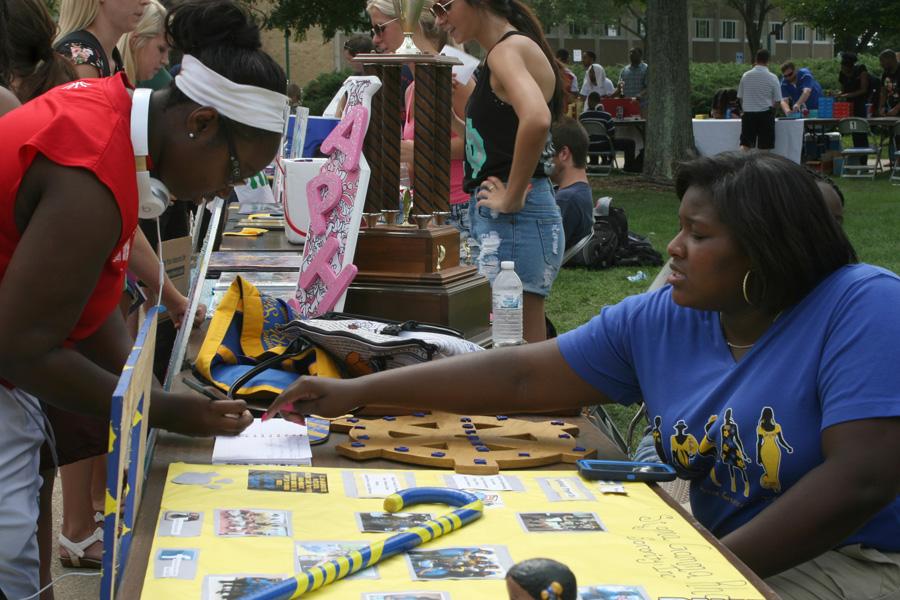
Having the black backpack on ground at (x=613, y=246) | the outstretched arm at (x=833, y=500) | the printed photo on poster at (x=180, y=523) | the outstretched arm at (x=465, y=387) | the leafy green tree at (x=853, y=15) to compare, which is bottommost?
the black backpack on ground at (x=613, y=246)

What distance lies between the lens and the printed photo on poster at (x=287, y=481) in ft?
6.22

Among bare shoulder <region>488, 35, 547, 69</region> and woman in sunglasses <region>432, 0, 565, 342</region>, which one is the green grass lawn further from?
bare shoulder <region>488, 35, 547, 69</region>

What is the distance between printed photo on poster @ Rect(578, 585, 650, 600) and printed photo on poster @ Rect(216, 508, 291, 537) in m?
0.47

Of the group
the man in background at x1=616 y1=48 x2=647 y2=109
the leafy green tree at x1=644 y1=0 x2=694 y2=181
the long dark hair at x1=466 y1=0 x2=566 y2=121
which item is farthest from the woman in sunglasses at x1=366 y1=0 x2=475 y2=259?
the man in background at x1=616 y1=48 x2=647 y2=109

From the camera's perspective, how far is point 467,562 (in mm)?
1584

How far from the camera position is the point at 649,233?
37.4 feet

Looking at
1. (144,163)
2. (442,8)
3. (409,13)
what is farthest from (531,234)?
(144,163)

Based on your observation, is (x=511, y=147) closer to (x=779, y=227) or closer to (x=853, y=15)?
(x=779, y=227)

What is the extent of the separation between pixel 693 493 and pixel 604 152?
55.0ft

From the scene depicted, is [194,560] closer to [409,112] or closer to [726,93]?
[409,112]

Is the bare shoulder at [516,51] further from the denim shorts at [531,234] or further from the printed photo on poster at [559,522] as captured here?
the printed photo on poster at [559,522]

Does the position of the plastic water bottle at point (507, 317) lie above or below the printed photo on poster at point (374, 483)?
above

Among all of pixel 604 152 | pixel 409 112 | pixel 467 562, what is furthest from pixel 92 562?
pixel 604 152

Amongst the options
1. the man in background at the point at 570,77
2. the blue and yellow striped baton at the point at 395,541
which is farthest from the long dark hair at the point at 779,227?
the man in background at the point at 570,77
